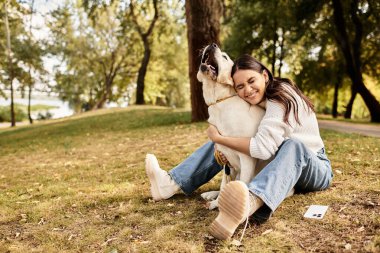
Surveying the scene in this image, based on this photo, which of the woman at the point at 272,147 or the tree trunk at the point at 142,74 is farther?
the tree trunk at the point at 142,74

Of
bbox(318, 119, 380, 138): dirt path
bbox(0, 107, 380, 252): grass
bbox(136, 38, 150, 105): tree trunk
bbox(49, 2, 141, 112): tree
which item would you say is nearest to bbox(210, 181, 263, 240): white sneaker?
bbox(0, 107, 380, 252): grass

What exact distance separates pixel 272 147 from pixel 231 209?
2.28 feet

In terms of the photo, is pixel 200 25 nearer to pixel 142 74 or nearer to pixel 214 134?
pixel 214 134

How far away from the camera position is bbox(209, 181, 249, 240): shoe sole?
2.80 metres

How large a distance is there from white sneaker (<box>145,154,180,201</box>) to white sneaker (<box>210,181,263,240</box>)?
1222 millimetres

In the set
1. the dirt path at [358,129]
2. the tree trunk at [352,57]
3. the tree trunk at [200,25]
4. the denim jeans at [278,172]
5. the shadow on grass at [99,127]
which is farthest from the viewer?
the tree trunk at [352,57]

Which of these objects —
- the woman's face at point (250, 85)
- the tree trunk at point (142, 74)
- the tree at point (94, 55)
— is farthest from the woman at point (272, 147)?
the tree at point (94, 55)

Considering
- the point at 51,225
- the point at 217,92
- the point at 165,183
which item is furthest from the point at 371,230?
the point at 51,225

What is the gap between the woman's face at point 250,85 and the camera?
3.31 meters

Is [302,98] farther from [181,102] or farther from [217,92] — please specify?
[181,102]

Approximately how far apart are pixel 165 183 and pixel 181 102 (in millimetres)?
34887

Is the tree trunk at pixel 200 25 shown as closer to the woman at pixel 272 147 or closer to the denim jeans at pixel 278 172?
the denim jeans at pixel 278 172

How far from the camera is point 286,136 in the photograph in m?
3.38

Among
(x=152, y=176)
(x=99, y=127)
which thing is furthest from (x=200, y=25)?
(x=152, y=176)
